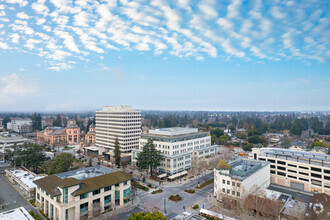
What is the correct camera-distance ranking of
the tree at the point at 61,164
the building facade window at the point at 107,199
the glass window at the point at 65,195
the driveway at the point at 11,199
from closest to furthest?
the glass window at the point at 65,195, the building facade window at the point at 107,199, the driveway at the point at 11,199, the tree at the point at 61,164

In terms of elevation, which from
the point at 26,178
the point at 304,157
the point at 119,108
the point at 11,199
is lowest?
the point at 11,199

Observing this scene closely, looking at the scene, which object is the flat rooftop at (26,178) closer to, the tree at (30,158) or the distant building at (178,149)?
the tree at (30,158)

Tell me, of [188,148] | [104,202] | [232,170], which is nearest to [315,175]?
[232,170]

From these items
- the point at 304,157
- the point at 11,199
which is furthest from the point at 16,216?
the point at 304,157

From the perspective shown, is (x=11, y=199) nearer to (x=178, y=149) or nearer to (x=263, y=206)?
(x=178, y=149)

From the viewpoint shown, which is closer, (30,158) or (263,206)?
(263,206)

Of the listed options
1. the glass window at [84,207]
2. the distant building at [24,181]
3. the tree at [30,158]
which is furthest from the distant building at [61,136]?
the glass window at [84,207]
